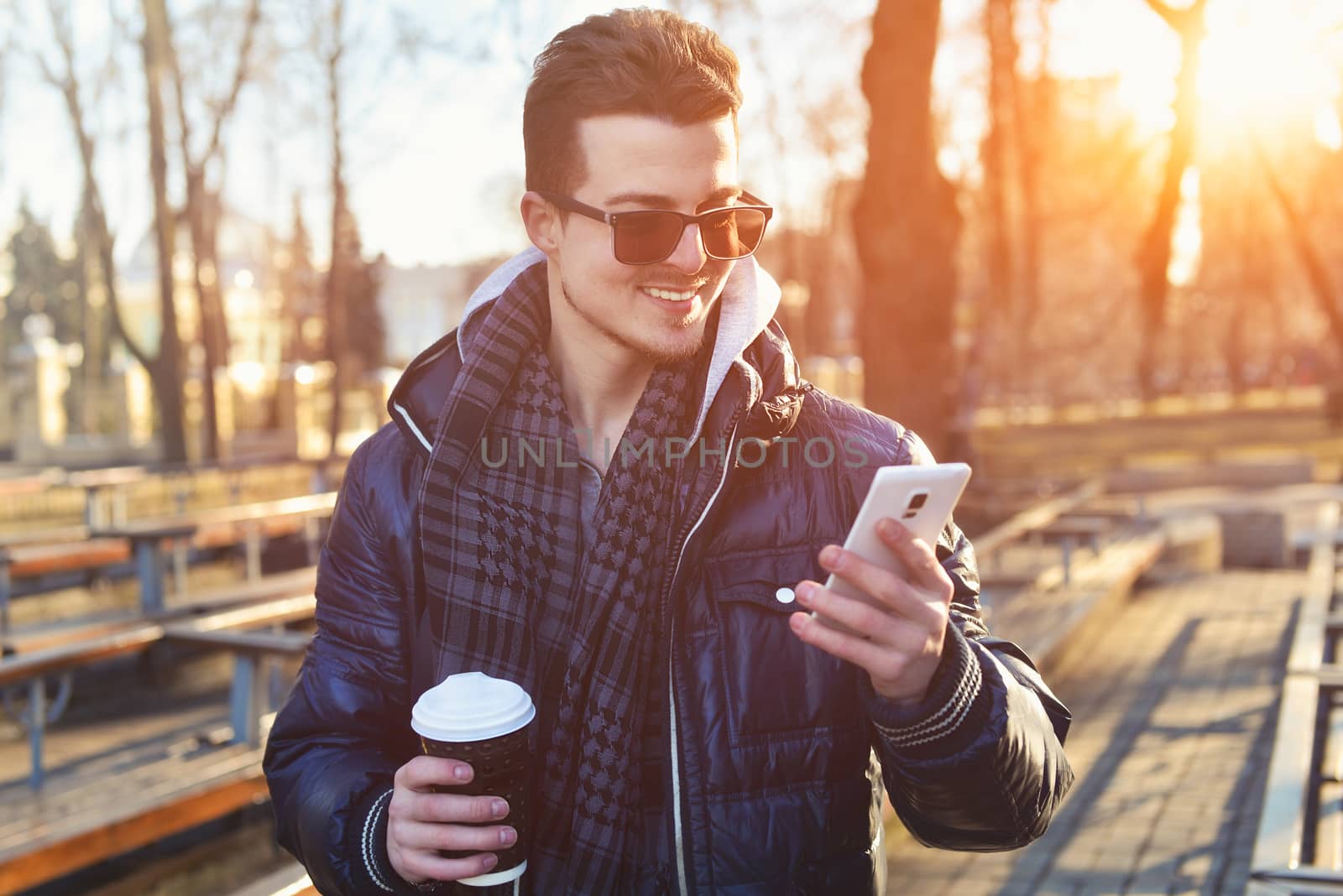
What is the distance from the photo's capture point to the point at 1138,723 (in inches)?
298

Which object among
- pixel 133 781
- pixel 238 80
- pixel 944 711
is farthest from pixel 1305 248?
pixel 238 80

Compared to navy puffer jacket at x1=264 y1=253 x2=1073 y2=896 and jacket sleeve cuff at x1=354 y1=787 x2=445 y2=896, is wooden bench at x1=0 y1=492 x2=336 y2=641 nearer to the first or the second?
navy puffer jacket at x1=264 y1=253 x2=1073 y2=896

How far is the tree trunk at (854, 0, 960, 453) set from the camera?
9133 millimetres

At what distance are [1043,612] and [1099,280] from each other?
44.0m

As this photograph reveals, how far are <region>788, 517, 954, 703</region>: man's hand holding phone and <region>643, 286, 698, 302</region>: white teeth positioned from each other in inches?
26.6

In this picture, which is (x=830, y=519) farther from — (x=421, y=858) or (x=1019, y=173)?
(x=1019, y=173)

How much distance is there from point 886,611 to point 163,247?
18629mm

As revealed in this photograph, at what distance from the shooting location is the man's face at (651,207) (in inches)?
79.4

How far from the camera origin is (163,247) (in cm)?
1842

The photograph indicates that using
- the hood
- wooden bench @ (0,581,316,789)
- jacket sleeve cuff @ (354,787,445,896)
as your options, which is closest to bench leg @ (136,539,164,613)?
wooden bench @ (0,581,316,789)

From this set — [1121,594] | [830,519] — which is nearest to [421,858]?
[830,519]

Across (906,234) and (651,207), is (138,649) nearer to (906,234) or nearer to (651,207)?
(651,207)

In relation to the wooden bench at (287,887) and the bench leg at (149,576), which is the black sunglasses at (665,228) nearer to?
the wooden bench at (287,887)

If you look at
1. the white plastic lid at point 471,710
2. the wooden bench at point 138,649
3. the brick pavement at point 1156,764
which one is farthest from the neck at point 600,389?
the wooden bench at point 138,649
